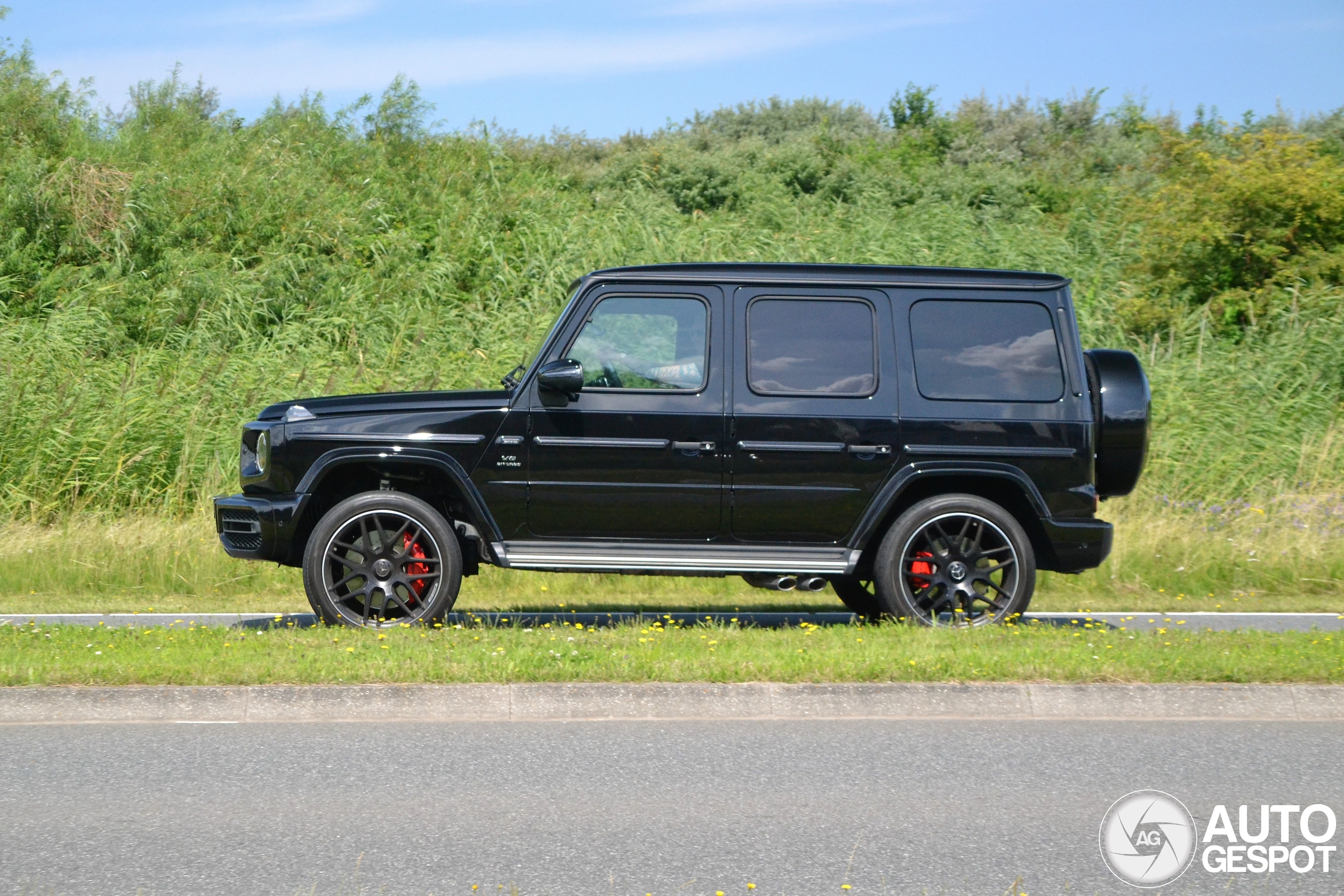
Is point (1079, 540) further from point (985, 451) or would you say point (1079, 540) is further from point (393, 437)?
point (393, 437)

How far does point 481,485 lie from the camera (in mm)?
7980

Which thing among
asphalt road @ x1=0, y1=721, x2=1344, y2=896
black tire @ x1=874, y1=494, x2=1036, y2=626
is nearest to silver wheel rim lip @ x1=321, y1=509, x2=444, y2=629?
asphalt road @ x1=0, y1=721, x2=1344, y2=896

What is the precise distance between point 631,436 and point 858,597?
249 centimetres

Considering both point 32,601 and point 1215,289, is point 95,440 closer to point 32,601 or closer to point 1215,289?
point 32,601

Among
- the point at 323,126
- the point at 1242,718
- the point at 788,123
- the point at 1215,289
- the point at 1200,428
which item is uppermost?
the point at 788,123

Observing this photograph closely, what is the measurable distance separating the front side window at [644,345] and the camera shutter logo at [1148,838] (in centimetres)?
385

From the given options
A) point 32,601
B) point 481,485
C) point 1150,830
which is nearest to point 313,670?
point 481,485

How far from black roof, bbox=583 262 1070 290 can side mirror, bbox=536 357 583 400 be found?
665 millimetres

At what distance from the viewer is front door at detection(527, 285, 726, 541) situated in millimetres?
7973

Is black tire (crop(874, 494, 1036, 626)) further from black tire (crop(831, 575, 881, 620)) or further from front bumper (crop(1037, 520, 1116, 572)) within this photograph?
black tire (crop(831, 575, 881, 620))

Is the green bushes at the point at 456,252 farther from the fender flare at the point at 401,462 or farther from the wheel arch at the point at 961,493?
the wheel arch at the point at 961,493

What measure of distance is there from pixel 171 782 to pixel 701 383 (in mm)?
3959

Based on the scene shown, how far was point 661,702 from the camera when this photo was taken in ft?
20.8

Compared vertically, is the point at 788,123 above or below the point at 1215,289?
above
